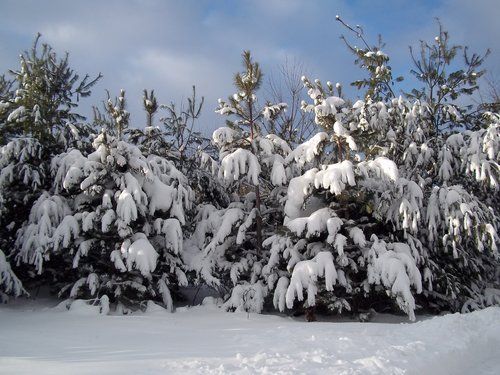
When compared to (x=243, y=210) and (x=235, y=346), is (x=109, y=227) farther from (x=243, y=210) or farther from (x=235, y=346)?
(x=235, y=346)

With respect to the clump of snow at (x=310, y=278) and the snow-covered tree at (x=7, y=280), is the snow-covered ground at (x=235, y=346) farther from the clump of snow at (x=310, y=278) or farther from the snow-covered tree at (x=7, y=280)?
the clump of snow at (x=310, y=278)

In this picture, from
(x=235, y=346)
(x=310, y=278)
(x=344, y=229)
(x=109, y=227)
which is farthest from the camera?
(x=344, y=229)

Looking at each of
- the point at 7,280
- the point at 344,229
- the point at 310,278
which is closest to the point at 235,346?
the point at 310,278

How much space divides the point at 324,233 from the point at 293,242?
0.63m

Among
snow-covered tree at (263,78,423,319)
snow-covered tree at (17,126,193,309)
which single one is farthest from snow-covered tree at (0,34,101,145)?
snow-covered tree at (263,78,423,319)

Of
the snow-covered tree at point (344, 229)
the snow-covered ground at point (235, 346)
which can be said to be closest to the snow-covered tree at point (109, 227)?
the snow-covered ground at point (235, 346)

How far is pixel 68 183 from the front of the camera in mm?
7832

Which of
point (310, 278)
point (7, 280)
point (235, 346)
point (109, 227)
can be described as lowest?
point (235, 346)

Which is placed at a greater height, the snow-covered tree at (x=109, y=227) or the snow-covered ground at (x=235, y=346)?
the snow-covered tree at (x=109, y=227)

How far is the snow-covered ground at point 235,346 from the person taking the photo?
4.05m

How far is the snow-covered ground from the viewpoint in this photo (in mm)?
4047

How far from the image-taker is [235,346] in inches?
200

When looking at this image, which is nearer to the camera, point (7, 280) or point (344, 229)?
point (7, 280)

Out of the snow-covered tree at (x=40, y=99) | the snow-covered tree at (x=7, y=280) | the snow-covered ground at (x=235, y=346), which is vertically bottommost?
the snow-covered ground at (x=235, y=346)
